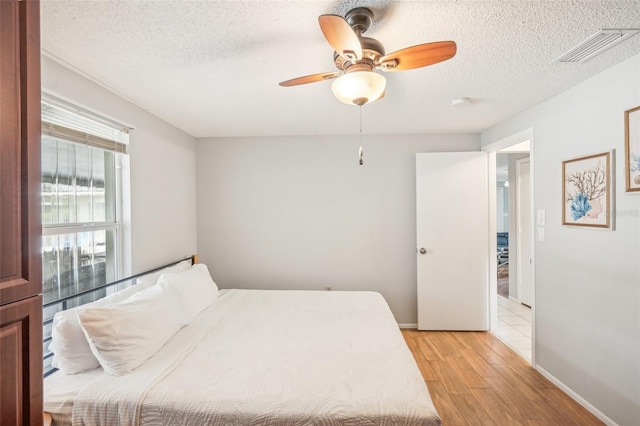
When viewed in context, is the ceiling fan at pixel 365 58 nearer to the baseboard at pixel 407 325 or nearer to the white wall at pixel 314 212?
the white wall at pixel 314 212

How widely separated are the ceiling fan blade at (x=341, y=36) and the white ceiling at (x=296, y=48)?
0.72 ft

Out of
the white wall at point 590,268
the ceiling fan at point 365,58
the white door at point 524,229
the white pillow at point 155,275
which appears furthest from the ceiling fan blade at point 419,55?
the white door at point 524,229

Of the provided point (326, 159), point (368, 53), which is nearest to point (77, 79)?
point (368, 53)

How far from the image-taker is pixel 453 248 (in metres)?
3.47

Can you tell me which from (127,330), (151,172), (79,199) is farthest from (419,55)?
(151,172)

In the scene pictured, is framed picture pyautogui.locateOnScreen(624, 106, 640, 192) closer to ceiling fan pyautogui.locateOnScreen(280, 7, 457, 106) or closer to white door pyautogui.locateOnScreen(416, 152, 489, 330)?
ceiling fan pyautogui.locateOnScreen(280, 7, 457, 106)

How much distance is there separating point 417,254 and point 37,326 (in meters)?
3.38

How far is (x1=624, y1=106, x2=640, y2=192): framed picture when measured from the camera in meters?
1.77

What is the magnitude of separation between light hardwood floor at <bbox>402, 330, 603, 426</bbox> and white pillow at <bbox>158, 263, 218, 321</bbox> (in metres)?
2.10

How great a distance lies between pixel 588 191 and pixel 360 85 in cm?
198

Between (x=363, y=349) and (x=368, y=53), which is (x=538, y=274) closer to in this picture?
(x=363, y=349)

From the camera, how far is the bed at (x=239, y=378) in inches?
52.8

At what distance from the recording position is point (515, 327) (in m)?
3.59

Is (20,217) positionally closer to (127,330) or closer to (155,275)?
(127,330)
